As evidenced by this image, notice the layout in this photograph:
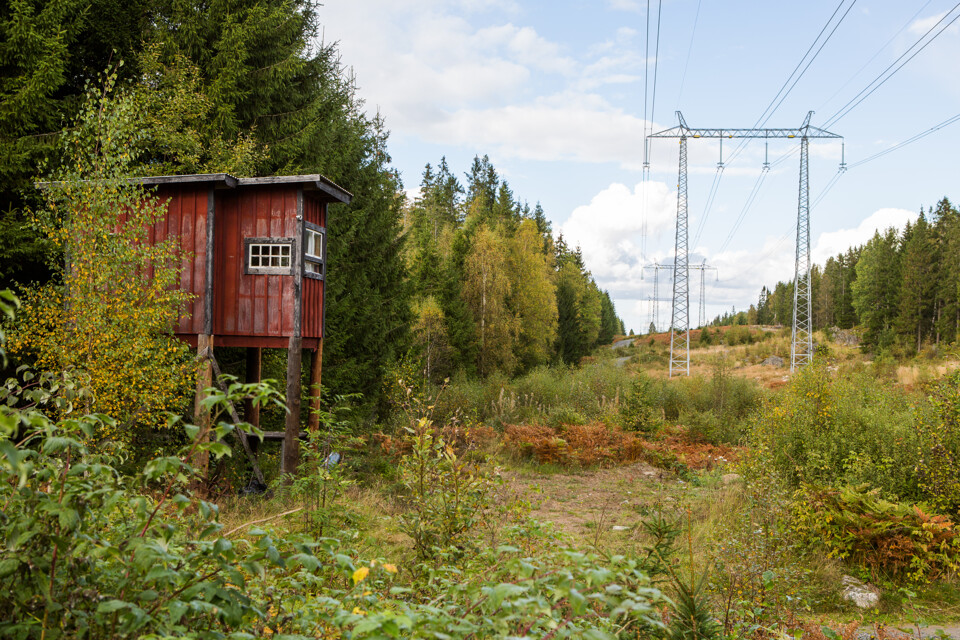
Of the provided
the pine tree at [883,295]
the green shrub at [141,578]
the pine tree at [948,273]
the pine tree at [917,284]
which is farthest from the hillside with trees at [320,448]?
the pine tree at [883,295]

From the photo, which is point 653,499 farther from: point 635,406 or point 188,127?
point 188,127

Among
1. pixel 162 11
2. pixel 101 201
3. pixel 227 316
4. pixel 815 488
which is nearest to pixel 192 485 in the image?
pixel 227 316

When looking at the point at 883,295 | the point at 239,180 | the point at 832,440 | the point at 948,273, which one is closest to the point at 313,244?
the point at 239,180

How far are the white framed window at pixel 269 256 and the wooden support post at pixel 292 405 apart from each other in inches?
42.5

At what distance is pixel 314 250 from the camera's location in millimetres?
9445

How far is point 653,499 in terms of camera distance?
10.3 metres

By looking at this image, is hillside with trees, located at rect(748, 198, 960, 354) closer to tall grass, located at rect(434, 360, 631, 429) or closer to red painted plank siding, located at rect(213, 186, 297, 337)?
tall grass, located at rect(434, 360, 631, 429)

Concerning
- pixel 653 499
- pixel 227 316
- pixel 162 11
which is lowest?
pixel 653 499

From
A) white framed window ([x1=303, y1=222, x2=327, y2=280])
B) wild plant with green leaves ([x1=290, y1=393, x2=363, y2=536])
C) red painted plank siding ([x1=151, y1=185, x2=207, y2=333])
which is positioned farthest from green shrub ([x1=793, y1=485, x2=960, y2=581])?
red painted plank siding ([x1=151, y1=185, x2=207, y2=333])

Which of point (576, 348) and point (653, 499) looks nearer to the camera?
point (653, 499)

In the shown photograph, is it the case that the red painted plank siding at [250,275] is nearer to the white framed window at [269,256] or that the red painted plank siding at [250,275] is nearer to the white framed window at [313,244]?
the white framed window at [269,256]

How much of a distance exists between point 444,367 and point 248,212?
602 inches

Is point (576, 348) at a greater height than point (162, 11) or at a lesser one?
lesser

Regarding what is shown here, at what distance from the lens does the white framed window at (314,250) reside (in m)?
9.10
